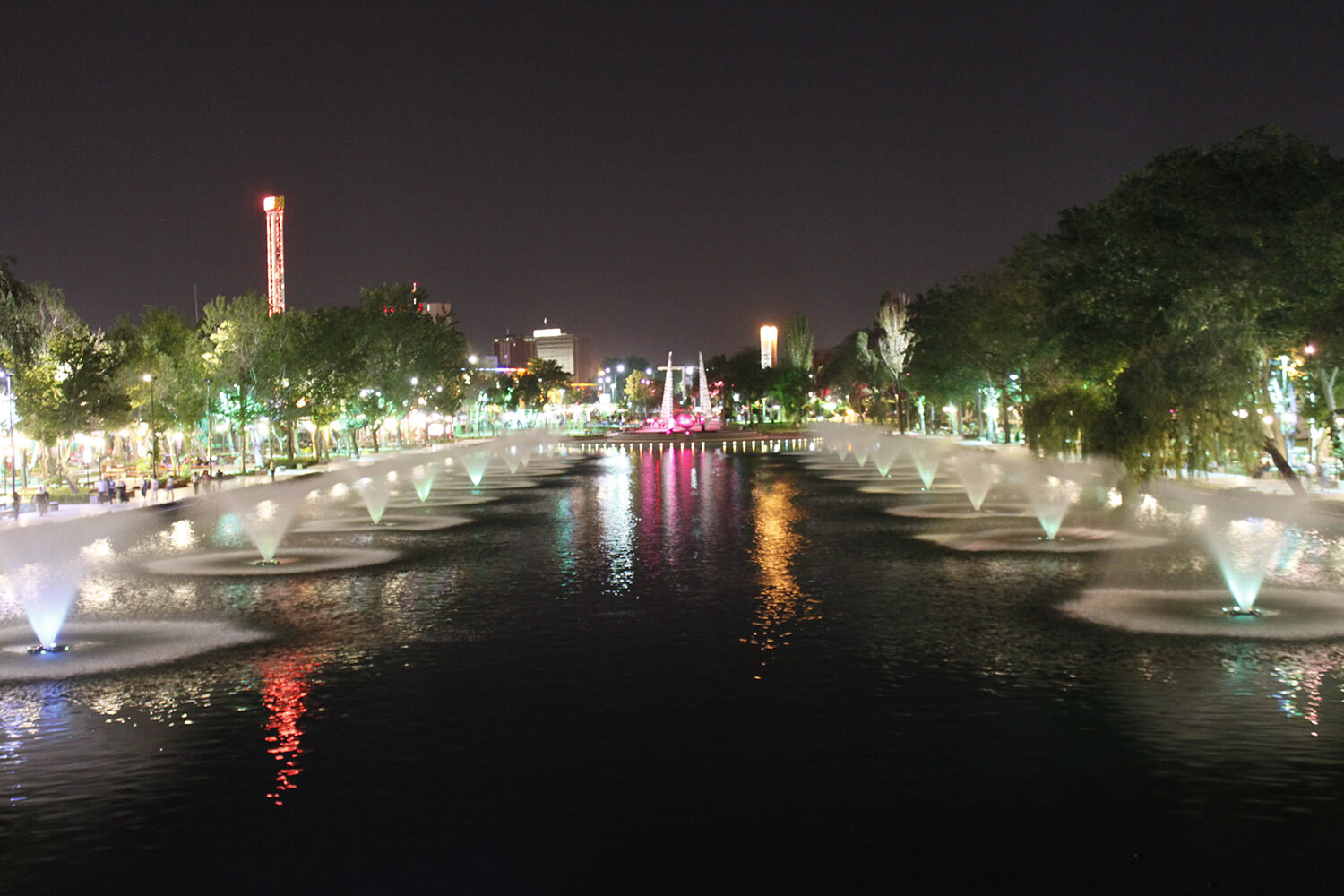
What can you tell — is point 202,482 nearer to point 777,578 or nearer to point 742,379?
point 777,578

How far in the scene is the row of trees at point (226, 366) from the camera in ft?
142

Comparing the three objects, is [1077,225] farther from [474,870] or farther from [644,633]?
[474,870]

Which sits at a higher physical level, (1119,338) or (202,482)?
(1119,338)

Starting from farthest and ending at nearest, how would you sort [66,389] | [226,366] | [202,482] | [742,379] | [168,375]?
[742,379]
[226,366]
[168,375]
[202,482]
[66,389]

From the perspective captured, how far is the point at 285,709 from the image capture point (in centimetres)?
1330

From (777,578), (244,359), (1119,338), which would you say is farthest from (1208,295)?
(244,359)

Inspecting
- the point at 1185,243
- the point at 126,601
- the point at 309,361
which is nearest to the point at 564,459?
the point at 309,361

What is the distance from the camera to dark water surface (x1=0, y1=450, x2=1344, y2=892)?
8961 mm

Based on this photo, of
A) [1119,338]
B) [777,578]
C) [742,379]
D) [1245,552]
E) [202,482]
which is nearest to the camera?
[777,578]

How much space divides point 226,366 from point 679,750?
54.3m

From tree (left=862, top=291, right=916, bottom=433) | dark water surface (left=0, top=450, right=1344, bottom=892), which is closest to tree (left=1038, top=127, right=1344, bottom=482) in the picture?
dark water surface (left=0, top=450, right=1344, bottom=892)

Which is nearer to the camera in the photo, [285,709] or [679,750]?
[679,750]

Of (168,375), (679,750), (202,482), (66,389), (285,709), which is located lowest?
(679,750)

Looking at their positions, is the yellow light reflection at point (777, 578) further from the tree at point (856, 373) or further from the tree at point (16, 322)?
the tree at point (856, 373)
